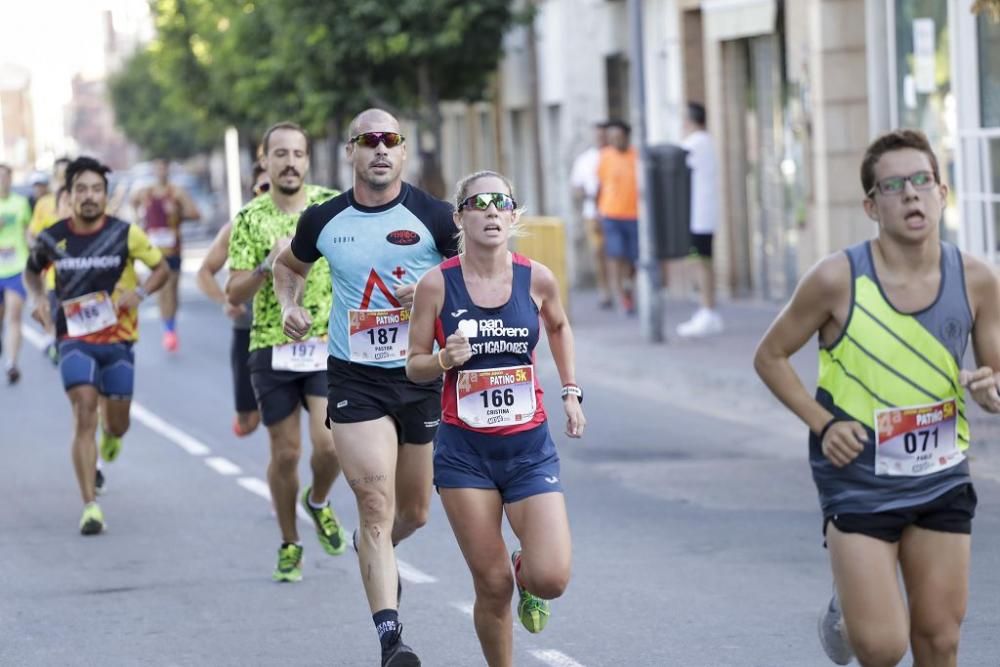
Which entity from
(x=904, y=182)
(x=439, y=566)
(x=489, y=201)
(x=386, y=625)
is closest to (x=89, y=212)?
(x=439, y=566)

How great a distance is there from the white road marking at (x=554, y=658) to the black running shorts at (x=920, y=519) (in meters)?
2.04

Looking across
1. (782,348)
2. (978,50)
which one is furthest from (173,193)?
(782,348)

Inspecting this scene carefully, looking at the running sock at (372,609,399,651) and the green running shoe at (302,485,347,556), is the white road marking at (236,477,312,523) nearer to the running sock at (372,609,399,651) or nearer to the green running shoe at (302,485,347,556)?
the green running shoe at (302,485,347,556)

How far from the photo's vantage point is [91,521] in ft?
35.6

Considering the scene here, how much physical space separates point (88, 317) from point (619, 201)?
12.1 meters

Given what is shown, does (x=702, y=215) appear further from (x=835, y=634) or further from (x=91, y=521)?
(x=835, y=634)

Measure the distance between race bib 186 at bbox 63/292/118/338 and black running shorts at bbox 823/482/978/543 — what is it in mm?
6196

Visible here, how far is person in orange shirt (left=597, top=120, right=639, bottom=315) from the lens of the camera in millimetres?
22562

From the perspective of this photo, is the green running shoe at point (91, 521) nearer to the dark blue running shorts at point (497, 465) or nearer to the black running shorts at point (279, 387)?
the black running shorts at point (279, 387)

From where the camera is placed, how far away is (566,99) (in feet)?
98.3

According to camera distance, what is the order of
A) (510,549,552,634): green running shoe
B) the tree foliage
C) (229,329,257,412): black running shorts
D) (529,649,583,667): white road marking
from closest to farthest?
(510,549,552,634): green running shoe
(529,649,583,667): white road marking
(229,329,257,412): black running shorts
the tree foliage

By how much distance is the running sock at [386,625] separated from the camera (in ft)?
22.5

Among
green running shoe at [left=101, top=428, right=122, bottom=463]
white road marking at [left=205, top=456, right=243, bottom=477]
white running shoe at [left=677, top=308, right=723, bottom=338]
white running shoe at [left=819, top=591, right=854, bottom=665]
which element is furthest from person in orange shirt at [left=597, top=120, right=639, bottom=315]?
white running shoe at [left=819, top=591, right=854, bottom=665]

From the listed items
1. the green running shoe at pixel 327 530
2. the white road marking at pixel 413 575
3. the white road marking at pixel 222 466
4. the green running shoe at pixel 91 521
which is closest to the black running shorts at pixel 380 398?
the white road marking at pixel 413 575
